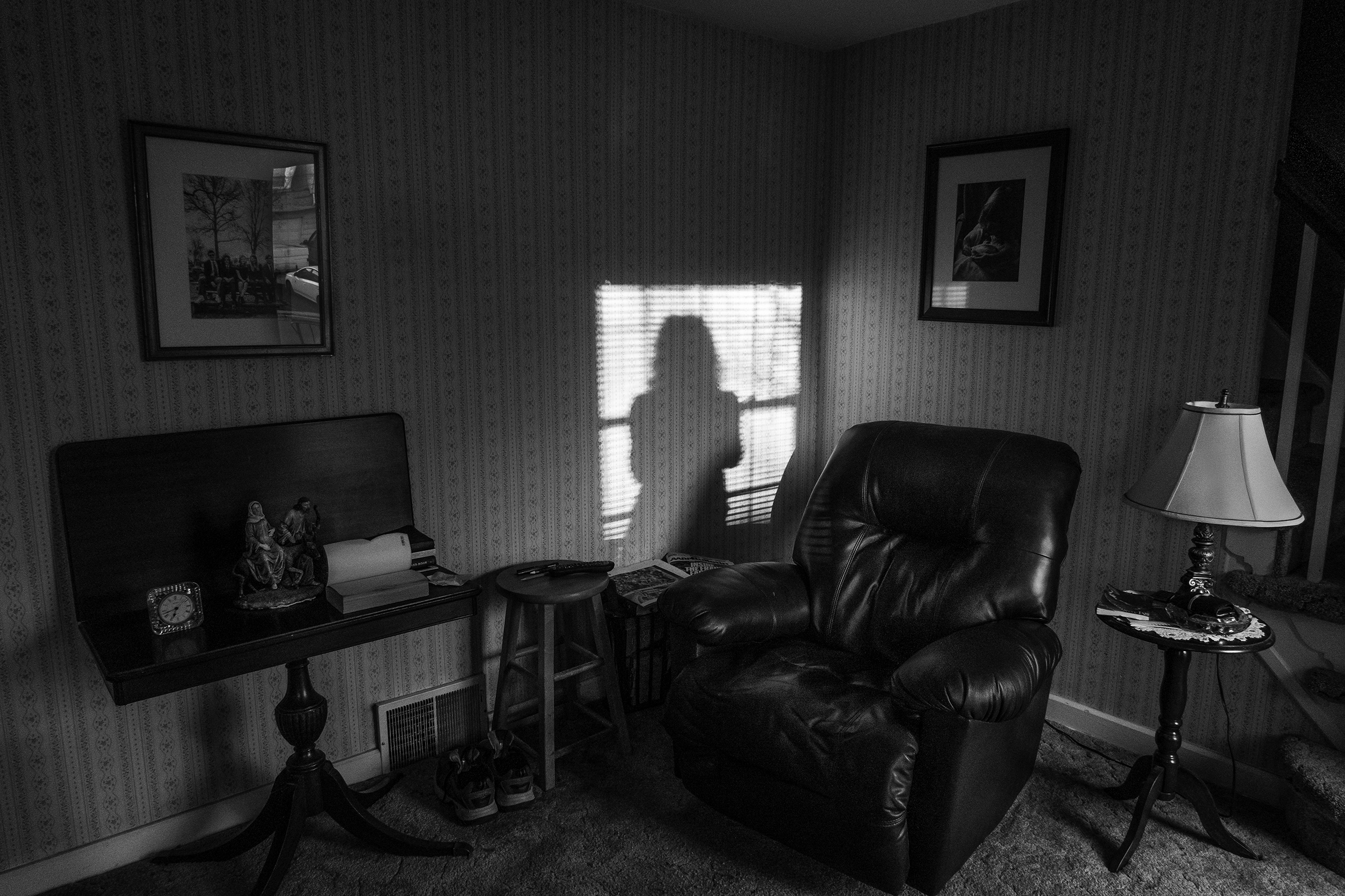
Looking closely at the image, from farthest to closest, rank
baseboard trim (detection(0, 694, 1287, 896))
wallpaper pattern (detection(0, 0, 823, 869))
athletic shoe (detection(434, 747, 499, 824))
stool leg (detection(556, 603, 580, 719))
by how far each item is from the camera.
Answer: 1. stool leg (detection(556, 603, 580, 719))
2. athletic shoe (detection(434, 747, 499, 824))
3. baseboard trim (detection(0, 694, 1287, 896))
4. wallpaper pattern (detection(0, 0, 823, 869))

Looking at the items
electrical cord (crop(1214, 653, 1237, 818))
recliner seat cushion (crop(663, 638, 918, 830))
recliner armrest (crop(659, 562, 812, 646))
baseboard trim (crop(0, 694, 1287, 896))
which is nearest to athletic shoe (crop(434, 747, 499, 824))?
baseboard trim (crop(0, 694, 1287, 896))

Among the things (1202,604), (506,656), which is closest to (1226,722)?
(1202,604)

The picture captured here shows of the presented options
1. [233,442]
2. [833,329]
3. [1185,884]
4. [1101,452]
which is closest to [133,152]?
[233,442]

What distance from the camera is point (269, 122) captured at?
7.88ft

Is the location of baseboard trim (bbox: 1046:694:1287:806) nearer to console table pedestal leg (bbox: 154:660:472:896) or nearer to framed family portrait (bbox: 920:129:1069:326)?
framed family portrait (bbox: 920:129:1069:326)

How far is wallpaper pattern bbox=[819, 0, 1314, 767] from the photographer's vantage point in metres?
2.64

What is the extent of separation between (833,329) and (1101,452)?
4.05ft

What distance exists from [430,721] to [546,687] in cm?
49

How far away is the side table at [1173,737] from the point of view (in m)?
2.30

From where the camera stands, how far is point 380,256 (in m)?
2.64

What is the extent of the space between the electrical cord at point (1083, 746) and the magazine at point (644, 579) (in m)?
1.36

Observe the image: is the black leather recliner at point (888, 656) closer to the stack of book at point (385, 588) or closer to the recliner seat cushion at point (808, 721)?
the recliner seat cushion at point (808, 721)

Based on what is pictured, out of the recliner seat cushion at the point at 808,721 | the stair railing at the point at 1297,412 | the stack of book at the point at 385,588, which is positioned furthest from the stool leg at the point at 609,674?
the stair railing at the point at 1297,412

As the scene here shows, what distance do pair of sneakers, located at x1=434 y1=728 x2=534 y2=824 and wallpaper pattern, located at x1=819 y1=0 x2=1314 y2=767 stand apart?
188 centimetres
